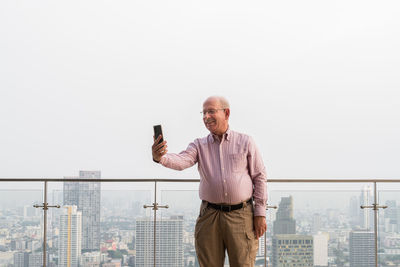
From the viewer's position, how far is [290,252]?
149 inches

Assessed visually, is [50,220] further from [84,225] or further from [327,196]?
[327,196]

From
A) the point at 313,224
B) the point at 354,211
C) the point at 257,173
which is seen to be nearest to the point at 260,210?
the point at 257,173

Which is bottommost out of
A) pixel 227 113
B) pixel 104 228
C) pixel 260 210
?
pixel 104 228

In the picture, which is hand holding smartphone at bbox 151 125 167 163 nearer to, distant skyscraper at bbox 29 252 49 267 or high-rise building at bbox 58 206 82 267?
high-rise building at bbox 58 206 82 267

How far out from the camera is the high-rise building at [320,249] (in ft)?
12.4

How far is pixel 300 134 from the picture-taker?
21.0 m

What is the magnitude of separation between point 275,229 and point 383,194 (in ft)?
3.11

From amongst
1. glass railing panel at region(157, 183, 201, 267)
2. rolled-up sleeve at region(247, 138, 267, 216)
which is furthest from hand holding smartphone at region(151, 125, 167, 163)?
glass railing panel at region(157, 183, 201, 267)

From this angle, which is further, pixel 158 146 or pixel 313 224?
pixel 313 224

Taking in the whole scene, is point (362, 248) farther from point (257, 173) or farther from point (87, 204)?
point (87, 204)

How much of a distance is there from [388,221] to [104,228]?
233cm

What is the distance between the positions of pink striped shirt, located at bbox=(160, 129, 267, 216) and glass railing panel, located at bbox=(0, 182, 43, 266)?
1945 mm

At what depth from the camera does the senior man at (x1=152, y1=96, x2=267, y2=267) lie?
245 centimetres

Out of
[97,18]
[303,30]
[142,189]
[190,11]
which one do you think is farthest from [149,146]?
[303,30]
